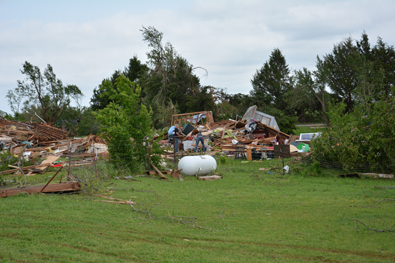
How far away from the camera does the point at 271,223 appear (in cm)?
790

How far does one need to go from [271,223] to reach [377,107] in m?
10.9

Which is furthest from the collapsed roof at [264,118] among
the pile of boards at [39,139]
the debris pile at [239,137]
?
the pile of boards at [39,139]

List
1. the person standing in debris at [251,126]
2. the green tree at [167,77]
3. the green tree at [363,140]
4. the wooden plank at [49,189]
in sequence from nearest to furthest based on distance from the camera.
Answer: the wooden plank at [49,189] → the green tree at [363,140] → the person standing in debris at [251,126] → the green tree at [167,77]

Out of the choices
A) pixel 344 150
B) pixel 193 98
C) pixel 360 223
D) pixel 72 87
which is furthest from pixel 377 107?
pixel 72 87

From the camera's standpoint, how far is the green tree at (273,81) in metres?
58.7

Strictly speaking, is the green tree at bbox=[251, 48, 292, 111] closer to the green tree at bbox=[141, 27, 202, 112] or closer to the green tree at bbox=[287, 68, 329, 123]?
the green tree at bbox=[287, 68, 329, 123]

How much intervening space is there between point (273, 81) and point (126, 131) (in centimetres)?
5070

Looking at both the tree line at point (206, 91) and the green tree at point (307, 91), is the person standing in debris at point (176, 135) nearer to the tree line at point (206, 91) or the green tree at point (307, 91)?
the tree line at point (206, 91)

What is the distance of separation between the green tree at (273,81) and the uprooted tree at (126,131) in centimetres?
4258

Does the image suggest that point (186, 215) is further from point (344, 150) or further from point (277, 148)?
point (277, 148)

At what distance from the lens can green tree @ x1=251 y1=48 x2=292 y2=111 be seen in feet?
193

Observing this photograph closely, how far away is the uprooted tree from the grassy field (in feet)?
10.5

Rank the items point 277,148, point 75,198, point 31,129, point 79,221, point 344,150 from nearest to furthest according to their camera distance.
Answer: point 79,221 → point 75,198 → point 344,150 → point 277,148 → point 31,129

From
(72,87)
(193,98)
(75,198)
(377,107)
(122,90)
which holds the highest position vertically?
(72,87)
